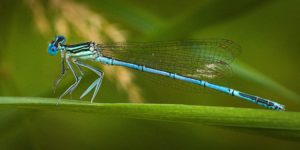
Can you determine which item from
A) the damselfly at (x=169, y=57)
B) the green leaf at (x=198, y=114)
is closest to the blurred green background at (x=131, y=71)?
the damselfly at (x=169, y=57)

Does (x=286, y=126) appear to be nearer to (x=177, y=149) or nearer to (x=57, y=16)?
(x=177, y=149)

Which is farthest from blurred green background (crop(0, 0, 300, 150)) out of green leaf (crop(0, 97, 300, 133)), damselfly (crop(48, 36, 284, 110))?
green leaf (crop(0, 97, 300, 133))

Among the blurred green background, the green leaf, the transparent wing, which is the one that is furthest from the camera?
the transparent wing

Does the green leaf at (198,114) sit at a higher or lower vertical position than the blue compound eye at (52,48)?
lower

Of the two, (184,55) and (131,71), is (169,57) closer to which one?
(184,55)

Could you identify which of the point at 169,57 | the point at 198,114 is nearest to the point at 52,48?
the point at 169,57

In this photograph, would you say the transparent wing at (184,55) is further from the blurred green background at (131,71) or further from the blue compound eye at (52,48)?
the blue compound eye at (52,48)

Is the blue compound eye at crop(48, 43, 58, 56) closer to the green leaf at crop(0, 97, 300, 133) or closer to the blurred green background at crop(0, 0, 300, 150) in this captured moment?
the blurred green background at crop(0, 0, 300, 150)

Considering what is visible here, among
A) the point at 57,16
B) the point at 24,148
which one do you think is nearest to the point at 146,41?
the point at 57,16
